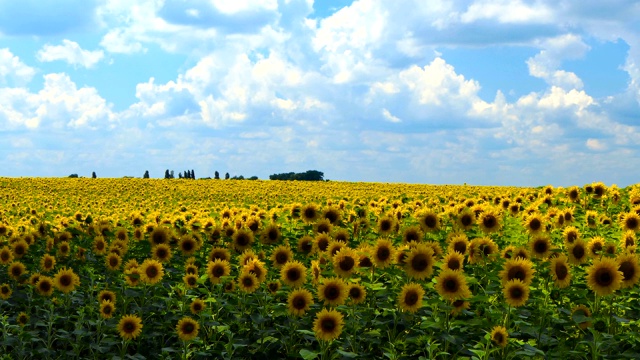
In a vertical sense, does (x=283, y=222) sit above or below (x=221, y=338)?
above

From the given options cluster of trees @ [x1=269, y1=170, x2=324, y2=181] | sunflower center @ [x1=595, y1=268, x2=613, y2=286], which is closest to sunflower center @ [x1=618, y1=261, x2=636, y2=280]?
sunflower center @ [x1=595, y1=268, x2=613, y2=286]

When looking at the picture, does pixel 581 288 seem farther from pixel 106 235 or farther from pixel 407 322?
pixel 106 235

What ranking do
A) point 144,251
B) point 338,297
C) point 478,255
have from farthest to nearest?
point 144,251 < point 478,255 < point 338,297

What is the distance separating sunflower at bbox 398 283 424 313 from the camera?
309 inches

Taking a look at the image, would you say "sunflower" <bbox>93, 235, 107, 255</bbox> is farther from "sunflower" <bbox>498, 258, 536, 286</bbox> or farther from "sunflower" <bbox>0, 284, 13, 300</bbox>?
"sunflower" <bbox>498, 258, 536, 286</bbox>

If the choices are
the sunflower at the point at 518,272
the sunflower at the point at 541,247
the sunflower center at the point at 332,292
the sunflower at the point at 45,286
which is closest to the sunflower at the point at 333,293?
the sunflower center at the point at 332,292

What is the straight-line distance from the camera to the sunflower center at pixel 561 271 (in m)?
8.76

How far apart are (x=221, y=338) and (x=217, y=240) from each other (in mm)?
3056

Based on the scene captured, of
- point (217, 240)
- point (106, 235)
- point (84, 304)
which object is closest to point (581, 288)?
point (217, 240)

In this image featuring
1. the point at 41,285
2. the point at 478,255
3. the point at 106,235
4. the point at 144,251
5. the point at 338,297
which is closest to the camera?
the point at 338,297

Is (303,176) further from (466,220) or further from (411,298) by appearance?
(411,298)

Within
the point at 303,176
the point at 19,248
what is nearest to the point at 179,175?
the point at 303,176

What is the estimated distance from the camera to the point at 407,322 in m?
8.25

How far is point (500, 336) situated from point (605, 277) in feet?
5.84
